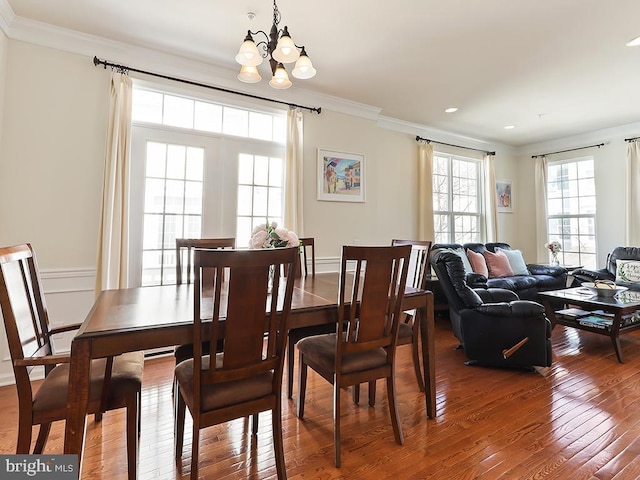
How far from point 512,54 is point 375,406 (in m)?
3.28

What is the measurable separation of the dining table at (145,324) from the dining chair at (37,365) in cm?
11

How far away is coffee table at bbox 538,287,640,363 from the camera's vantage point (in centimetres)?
296

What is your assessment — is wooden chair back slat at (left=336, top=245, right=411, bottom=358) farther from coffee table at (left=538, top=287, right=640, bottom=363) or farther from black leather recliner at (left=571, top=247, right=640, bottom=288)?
black leather recliner at (left=571, top=247, right=640, bottom=288)

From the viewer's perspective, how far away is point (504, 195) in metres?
6.12

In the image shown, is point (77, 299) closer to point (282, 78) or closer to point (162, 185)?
point (162, 185)

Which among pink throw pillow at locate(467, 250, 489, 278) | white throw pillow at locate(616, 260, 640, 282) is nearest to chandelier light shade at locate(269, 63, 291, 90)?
pink throw pillow at locate(467, 250, 489, 278)

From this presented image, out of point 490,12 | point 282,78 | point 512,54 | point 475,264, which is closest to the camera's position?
point 282,78

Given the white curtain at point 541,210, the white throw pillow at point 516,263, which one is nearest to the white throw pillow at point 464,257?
the white throw pillow at point 516,263

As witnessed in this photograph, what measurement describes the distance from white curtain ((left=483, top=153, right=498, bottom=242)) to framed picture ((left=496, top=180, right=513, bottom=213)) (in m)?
0.35

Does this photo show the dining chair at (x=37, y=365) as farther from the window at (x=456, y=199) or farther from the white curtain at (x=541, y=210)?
the white curtain at (x=541, y=210)

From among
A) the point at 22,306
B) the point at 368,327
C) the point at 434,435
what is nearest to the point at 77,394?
the point at 22,306

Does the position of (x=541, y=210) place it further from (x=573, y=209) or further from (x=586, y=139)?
(x=586, y=139)

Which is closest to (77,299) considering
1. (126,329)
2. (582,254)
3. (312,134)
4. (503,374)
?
(126,329)

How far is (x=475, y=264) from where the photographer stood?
4570 mm
